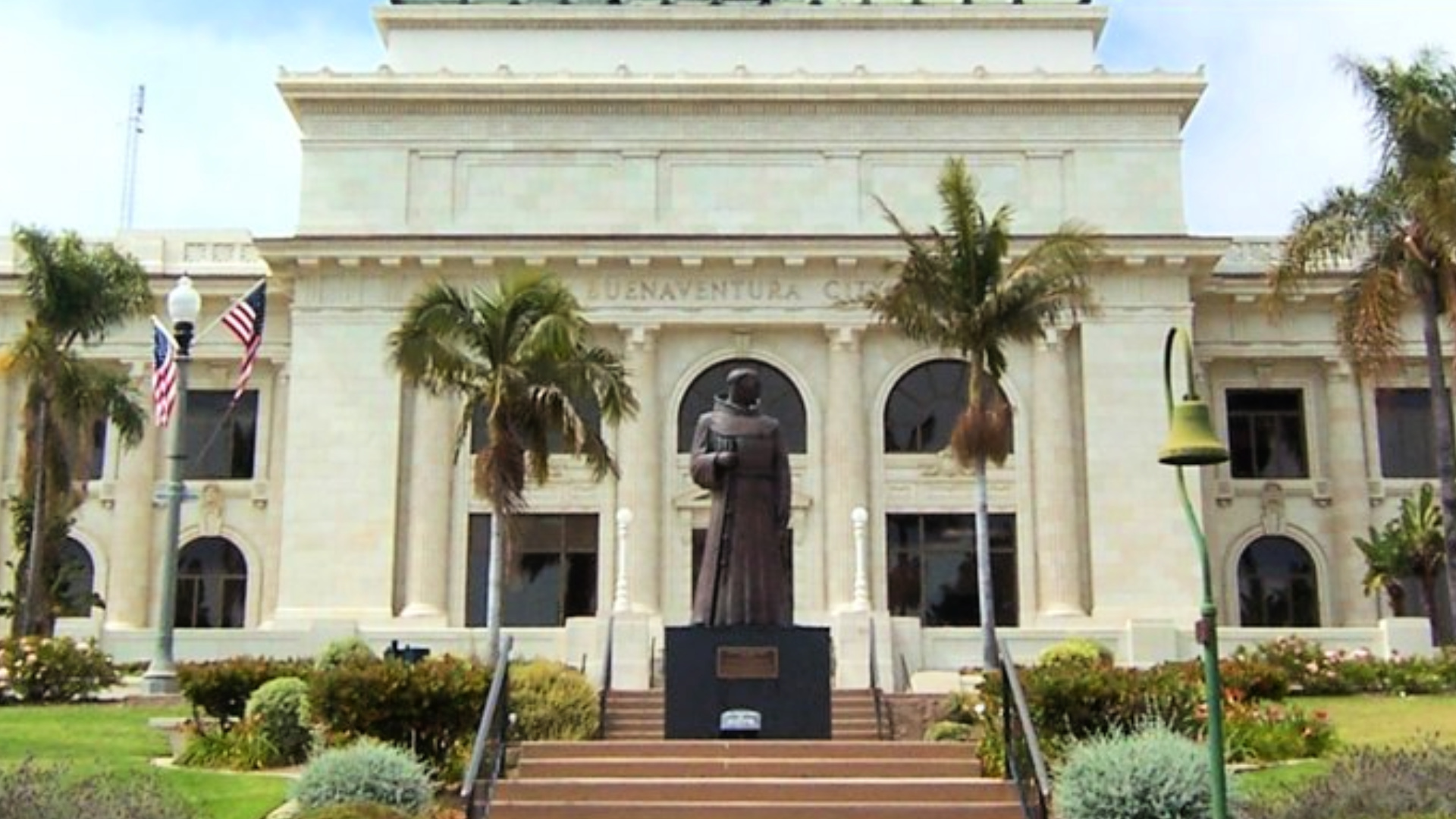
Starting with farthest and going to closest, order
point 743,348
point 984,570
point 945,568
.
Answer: point 743,348, point 945,568, point 984,570

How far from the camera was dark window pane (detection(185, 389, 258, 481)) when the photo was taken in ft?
147

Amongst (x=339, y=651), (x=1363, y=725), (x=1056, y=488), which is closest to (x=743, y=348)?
(x=1056, y=488)

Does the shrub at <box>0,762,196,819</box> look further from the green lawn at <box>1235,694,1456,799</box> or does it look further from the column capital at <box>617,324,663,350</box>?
the column capital at <box>617,324,663,350</box>

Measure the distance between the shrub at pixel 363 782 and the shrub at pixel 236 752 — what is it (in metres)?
5.35

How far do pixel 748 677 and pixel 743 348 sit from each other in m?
24.2

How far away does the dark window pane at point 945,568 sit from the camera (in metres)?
41.5

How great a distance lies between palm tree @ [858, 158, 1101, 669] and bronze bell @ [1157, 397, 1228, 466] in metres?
19.2

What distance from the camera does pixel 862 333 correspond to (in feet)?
140

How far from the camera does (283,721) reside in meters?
21.1

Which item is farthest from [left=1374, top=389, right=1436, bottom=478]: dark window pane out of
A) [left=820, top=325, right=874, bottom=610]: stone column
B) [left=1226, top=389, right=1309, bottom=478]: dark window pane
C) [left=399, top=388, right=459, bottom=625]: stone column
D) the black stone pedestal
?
the black stone pedestal

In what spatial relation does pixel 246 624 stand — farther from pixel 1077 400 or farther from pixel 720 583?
pixel 720 583

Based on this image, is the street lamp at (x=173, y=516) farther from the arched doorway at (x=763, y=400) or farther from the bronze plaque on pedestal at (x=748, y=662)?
the arched doorway at (x=763, y=400)

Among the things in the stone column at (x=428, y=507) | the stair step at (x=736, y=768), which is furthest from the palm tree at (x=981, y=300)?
the stair step at (x=736, y=768)

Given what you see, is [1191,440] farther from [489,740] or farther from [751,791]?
[489,740]
